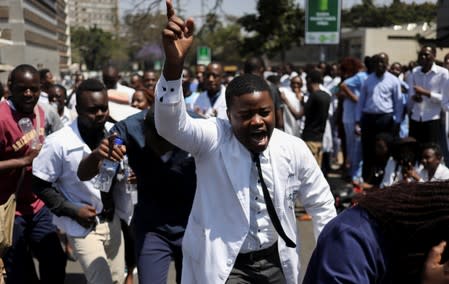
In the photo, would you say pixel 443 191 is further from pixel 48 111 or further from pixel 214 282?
pixel 48 111

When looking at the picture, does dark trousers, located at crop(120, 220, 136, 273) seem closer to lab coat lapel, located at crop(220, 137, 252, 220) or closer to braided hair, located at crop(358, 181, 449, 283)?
lab coat lapel, located at crop(220, 137, 252, 220)

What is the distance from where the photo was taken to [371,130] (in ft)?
27.7

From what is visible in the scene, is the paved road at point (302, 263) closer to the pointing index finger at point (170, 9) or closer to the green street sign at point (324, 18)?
the pointing index finger at point (170, 9)

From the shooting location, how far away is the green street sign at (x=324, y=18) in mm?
14070

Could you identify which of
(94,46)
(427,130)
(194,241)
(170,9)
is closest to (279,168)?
(194,241)

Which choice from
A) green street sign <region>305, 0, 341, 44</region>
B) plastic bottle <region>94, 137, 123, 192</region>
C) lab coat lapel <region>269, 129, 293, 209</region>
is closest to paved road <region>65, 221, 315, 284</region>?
plastic bottle <region>94, 137, 123, 192</region>

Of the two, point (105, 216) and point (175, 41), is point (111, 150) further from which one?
point (175, 41)

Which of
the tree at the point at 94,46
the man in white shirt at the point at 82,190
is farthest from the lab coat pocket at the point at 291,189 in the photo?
the tree at the point at 94,46

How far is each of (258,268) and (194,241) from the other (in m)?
0.35

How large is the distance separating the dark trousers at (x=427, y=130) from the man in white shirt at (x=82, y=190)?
16.9 feet

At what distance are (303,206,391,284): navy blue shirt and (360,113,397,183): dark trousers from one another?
6762 millimetres

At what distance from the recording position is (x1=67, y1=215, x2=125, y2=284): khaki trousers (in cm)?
382

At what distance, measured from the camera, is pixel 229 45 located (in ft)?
218

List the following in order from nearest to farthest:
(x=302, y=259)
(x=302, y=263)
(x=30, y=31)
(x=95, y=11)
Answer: (x=302, y=263) → (x=302, y=259) → (x=30, y=31) → (x=95, y=11)
